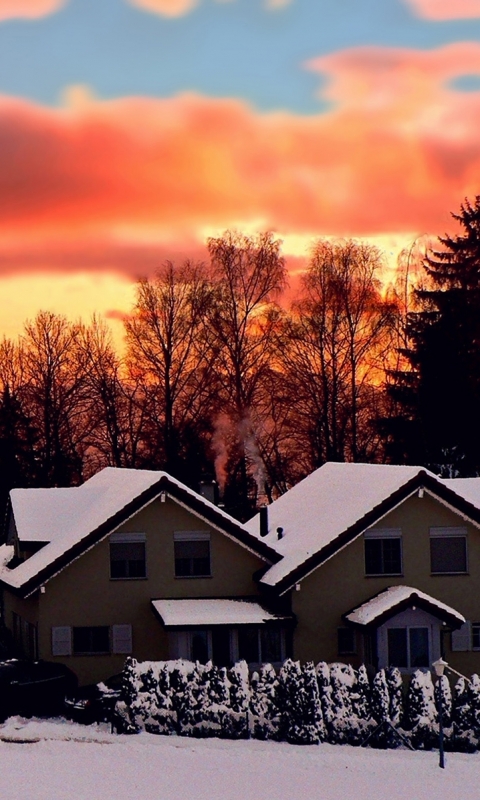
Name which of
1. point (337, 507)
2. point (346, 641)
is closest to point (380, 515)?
point (337, 507)

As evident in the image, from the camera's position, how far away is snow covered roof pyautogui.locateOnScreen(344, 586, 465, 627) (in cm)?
3653

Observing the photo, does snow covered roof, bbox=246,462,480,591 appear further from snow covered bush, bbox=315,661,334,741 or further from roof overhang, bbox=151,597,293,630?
snow covered bush, bbox=315,661,334,741

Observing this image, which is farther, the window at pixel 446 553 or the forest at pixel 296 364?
the forest at pixel 296 364

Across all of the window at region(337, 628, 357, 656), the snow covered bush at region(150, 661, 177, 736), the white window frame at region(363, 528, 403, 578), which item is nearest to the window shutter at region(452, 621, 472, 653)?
the white window frame at region(363, 528, 403, 578)

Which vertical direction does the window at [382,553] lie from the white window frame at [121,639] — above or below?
above

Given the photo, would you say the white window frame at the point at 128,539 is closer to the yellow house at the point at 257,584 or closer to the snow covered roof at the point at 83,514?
the yellow house at the point at 257,584

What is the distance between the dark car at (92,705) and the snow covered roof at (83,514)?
3944mm

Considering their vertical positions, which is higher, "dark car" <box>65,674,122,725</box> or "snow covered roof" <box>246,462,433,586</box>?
"snow covered roof" <box>246,462,433,586</box>

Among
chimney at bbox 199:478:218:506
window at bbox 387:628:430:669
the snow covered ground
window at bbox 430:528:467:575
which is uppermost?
chimney at bbox 199:478:218:506

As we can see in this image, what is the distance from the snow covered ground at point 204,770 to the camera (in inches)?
1119

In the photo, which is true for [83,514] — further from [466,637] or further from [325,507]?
[466,637]

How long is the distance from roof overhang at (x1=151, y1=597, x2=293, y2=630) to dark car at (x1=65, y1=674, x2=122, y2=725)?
2.76 metres

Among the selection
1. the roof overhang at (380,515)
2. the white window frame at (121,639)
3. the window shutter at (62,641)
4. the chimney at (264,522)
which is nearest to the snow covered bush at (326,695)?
the roof overhang at (380,515)

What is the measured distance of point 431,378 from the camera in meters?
59.6
